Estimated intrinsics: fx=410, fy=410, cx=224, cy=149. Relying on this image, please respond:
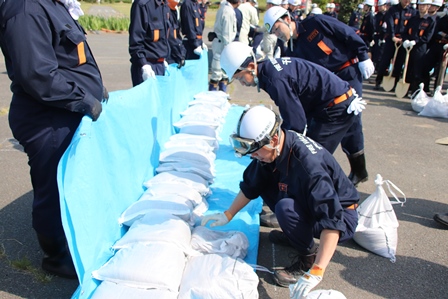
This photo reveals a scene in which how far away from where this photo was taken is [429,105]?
6.89 meters

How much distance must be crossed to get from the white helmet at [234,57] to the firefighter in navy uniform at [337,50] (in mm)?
655

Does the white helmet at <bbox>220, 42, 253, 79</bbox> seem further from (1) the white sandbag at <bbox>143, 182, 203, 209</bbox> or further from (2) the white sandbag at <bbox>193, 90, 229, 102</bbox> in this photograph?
(2) the white sandbag at <bbox>193, 90, 229, 102</bbox>

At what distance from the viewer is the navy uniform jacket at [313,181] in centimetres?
216

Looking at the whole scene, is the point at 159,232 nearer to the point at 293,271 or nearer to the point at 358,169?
the point at 293,271

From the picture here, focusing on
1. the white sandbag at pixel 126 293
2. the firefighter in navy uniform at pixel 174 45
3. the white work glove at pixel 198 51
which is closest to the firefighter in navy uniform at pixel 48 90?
the white sandbag at pixel 126 293

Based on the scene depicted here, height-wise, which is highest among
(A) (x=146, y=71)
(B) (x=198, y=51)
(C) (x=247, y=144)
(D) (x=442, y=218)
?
(C) (x=247, y=144)

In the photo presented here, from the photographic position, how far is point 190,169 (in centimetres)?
368

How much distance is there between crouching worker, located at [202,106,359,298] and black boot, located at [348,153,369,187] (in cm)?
159

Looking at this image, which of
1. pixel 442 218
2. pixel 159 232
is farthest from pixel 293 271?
pixel 442 218

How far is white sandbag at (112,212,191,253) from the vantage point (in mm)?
2510

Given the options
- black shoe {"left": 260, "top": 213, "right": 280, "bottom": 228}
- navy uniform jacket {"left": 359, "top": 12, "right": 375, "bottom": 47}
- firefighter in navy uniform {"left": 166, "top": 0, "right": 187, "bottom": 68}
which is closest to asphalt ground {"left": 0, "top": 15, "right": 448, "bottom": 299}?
black shoe {"left": 260, "top": 213, "right": 280, "bottom": 228}

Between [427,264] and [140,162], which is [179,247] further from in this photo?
[427,264]

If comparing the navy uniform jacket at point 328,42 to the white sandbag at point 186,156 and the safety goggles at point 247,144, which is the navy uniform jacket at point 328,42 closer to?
the white sandbag at point 186,156

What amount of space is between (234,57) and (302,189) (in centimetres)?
118
